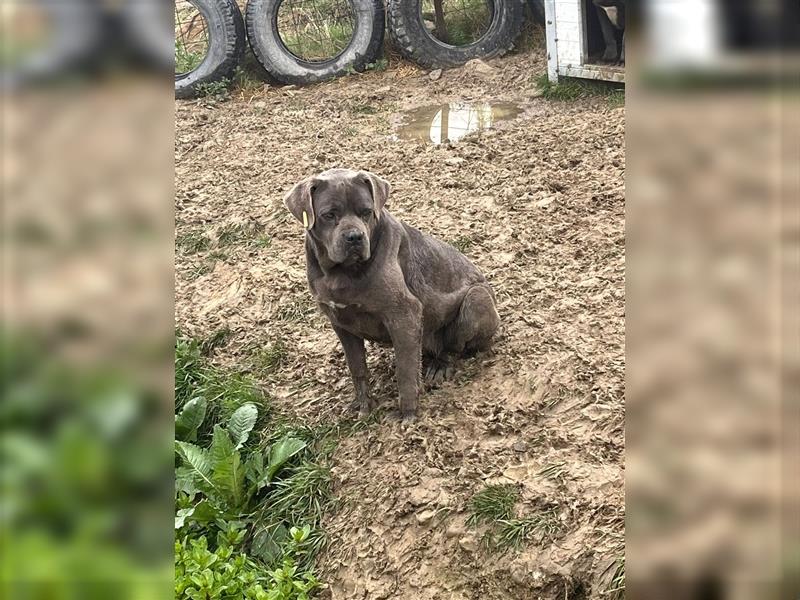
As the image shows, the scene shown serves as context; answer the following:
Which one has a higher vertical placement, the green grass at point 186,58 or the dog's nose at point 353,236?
the green grass at point 186,58

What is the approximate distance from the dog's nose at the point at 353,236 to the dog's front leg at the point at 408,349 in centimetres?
53

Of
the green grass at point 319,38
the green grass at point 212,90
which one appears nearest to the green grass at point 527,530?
the green grass at point 212,90

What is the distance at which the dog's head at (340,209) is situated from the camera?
391 centimetres

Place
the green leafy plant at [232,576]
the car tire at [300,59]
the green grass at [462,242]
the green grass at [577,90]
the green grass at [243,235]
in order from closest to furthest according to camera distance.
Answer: the green leafy plant at [232,576]
the green grass at [462,242]
the green grass at [243,235]
the green grass at [577,90]
the car tire at [300,59]

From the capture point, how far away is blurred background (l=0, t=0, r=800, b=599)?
0.48 metres

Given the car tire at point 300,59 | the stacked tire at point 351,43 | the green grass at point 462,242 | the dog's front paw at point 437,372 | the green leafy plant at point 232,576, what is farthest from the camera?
the car tire at point 300,59

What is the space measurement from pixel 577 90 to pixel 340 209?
719 cm

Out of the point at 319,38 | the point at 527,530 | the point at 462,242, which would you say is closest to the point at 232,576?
the point at 527,530

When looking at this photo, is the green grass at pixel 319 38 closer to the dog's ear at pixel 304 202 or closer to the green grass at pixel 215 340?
the green grass at pixel 215 340
